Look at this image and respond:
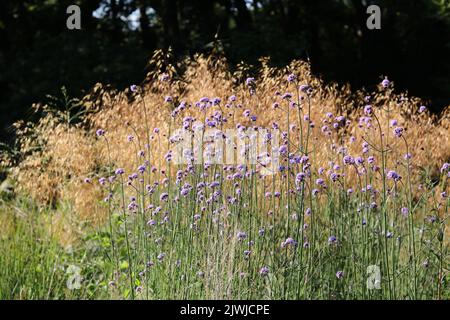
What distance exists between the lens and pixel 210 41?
12508 millimetres

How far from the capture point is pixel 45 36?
13477 mm

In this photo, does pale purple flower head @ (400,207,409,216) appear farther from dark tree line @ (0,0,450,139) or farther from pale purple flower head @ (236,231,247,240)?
dark tree line @ (0,0,450,139)

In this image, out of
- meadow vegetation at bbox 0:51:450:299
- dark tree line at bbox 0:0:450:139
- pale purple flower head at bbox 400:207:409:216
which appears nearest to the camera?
A: meadow vegetation at bbox 0:51:450:299

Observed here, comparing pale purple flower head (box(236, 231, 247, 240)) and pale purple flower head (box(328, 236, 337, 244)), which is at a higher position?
pale purple flower head (box(236, 231, 247, 240))

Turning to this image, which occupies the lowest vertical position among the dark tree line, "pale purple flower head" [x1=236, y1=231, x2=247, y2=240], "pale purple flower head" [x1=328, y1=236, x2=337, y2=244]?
"pale purple flower head" [x1=328, y1=236, x2=337, y2=244]

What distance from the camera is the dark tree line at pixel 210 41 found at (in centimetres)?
1209

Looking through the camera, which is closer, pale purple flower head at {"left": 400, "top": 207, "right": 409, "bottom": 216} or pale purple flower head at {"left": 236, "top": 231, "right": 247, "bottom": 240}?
pale purple flower head at {"left": 236, "top": 231, "right": 247, "bottom": 240}

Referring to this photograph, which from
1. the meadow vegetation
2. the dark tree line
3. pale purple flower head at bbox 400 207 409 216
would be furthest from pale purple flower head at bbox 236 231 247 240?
the dark tree line

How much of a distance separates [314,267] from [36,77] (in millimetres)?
9739

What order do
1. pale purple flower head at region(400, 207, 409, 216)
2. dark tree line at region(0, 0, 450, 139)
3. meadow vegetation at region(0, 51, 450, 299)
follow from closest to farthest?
meadow vegetation at region(0, 51, 450, 299), pale purple flower head at region(400, 207, 409, 216), dark tree line at region(0, 0, 450, 139)

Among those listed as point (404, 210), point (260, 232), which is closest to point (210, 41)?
point (404, 210)

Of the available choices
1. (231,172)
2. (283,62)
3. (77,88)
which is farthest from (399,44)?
(231,172)

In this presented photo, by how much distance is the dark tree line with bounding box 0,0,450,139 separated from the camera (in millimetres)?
12086

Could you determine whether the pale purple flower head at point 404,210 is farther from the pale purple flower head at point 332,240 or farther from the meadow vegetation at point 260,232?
the pale purple flower head at point 332,240
